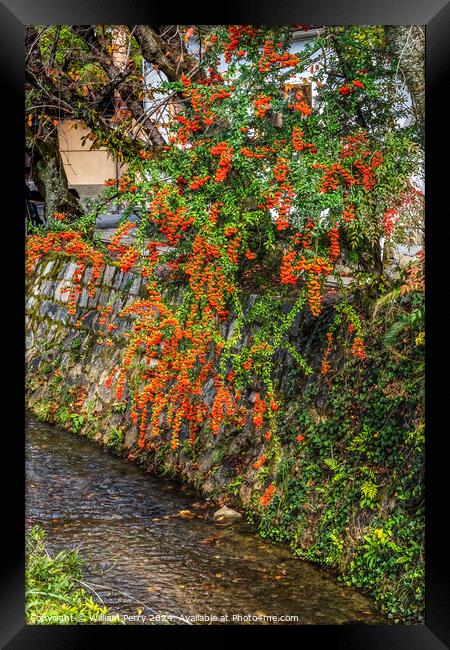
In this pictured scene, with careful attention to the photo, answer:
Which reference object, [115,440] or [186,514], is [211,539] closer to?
[186,514]

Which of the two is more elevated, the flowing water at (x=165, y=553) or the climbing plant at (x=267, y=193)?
the climbing plant at (x=267, y=193)

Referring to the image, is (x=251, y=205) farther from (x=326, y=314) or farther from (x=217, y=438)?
(x=217, y=438)

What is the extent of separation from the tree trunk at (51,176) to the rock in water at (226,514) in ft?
8.64

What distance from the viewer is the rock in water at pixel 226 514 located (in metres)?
6.13

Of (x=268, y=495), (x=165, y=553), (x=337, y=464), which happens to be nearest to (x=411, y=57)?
(x=337, y=464)

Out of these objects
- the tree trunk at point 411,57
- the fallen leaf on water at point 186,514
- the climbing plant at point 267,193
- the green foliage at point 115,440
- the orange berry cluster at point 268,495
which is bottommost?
the fallen leaf on water at point 186,514

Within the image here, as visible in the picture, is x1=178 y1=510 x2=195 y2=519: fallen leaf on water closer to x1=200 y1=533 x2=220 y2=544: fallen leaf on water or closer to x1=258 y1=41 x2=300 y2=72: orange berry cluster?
x1=200 y1=533 x2=220 y2=544: fallen leaf on water

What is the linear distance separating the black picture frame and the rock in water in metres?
1.44

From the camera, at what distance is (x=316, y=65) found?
5781 millimetres

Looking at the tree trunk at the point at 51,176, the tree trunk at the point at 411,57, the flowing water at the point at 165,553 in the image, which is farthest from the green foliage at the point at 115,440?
the tree trunk at the point at 411,57

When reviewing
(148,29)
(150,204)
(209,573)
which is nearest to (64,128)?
(148,29)

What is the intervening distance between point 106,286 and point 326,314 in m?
2.25
